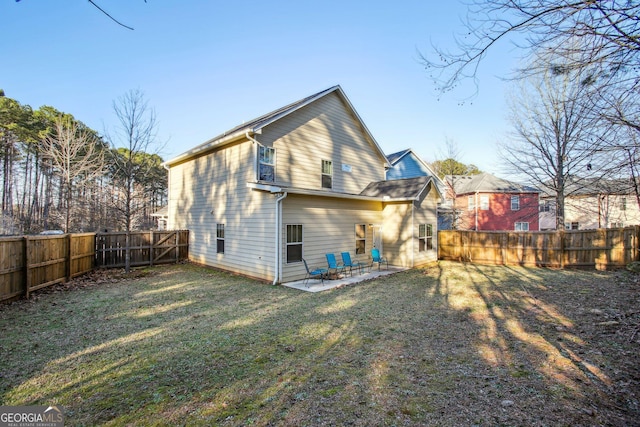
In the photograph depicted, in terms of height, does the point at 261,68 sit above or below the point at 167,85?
above

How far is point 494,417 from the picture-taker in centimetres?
291

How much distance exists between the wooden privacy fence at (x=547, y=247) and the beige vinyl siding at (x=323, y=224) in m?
5.40

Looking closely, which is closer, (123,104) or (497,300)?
(497,300)

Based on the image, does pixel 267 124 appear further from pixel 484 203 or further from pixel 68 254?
pixel 484 203

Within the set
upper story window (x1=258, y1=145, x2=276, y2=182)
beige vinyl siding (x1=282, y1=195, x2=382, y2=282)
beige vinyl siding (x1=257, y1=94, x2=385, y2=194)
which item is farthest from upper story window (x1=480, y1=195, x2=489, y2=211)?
upper story window (x1=258, y1=145, x2=276, y2=182)

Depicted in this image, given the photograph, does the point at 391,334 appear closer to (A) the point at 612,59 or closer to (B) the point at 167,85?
(A) the point at 612,59

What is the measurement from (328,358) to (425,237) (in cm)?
1081

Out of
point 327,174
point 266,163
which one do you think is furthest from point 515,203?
point 266,163

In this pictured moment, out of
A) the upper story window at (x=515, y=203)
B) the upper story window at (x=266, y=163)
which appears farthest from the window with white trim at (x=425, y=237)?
the upper story window at (x=515, y=203)

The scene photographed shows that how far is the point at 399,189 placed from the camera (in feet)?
43.9

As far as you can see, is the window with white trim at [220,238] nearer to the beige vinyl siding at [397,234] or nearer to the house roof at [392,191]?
the house roof at [392,191]

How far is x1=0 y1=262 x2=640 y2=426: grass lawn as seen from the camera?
10.0ft

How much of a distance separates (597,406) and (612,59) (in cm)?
394

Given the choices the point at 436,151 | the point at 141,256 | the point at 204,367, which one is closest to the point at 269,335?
the point at 204,367
